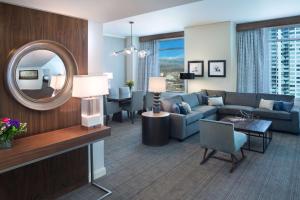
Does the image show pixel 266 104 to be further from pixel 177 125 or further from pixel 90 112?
pixel 90 112

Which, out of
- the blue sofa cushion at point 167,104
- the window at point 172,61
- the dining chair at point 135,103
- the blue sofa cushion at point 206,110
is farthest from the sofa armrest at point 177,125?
the window at point 172,61

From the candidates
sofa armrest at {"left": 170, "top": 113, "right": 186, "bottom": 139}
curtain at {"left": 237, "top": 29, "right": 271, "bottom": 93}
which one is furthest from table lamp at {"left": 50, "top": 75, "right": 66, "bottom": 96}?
curtain at {"left": 237, "top": 29, "right": 271, "bottom": 93}

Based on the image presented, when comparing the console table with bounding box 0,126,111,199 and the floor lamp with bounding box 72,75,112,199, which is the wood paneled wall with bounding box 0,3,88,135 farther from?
the floor lamp with bounding box 72,75,112,199

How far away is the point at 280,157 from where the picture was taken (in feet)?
12.5

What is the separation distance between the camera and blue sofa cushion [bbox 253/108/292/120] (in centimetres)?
513

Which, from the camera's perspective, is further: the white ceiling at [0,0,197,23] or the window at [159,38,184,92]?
the window at [159,38,184,92]

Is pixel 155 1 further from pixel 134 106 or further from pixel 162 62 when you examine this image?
pixel 162 62

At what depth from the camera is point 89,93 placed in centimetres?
251

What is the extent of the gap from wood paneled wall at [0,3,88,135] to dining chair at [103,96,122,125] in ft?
10.7

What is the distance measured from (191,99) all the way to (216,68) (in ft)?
4.55

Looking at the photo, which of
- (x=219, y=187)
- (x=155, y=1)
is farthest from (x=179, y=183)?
(x=155, y=1)

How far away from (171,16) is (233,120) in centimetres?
304

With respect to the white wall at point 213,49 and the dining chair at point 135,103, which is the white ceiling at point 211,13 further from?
the dining chair at point 135,103

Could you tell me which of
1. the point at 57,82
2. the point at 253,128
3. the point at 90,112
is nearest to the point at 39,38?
the point at 57,82
